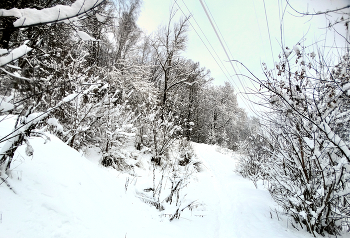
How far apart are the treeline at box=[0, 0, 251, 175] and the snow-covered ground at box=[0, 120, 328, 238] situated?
350 millimetres

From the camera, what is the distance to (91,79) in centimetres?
637

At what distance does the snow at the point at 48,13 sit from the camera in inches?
44.9

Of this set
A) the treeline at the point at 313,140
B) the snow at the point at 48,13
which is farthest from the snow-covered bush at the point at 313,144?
the snow at the point at 48,13

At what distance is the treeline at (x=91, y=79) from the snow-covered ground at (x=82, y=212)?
0.35 meters

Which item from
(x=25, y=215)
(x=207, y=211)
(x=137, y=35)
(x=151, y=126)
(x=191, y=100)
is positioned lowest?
(x=207, y=211)

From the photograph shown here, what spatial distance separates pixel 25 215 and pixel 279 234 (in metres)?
3.48

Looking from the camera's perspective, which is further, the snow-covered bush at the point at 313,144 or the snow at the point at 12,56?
the snow-covered bush at the point at 313,144

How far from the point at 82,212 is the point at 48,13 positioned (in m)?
1.96

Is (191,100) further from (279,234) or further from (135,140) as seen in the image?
(279,234)

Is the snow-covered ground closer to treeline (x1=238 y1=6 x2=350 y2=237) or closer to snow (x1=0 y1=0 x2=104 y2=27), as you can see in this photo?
treeline (x1=238 y1=6 x2=350 y2=237)

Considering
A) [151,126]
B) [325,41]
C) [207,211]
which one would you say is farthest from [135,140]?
[325,41]

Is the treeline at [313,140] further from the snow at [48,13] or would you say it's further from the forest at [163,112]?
the snow at [48,13]

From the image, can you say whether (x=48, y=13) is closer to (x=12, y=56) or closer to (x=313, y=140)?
(x=12, y=56)

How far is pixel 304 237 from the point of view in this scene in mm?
2793
